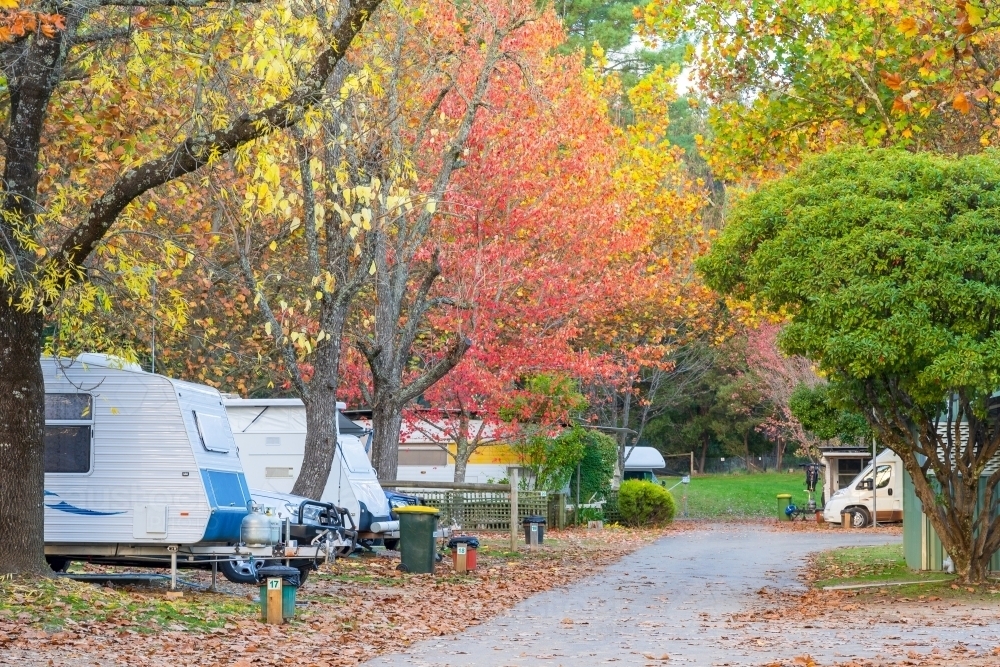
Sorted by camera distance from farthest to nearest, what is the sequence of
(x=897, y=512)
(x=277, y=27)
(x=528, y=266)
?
(x=897, y=512) < (x=528, y=266) < (x=277, y=27)

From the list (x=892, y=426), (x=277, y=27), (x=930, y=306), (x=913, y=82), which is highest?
(x=913, y=82)

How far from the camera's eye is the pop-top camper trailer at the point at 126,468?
48.9 feet

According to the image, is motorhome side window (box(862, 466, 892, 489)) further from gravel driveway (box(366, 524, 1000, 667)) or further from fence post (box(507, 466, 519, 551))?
gravel driveway (box(366, 524, 1000, 667))

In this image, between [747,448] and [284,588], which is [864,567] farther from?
[747,448]

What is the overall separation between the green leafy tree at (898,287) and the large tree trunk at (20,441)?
8644 mm

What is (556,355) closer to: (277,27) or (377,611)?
(377,611)

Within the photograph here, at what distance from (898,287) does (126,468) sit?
9.02 meters

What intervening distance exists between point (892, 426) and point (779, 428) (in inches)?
1672

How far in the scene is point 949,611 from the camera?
14.5 m

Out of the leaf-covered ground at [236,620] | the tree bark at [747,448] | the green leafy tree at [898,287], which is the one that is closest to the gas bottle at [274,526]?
the leaf-covered ground at [236,620]

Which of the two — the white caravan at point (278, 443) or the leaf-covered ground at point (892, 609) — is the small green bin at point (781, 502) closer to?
the leaf-covered ground at point (892, 609)

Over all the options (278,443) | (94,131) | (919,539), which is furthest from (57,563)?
(919,539)

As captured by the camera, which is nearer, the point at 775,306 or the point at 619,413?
the point at 775,306

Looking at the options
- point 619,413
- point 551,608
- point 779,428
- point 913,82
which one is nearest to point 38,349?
point 551,608
